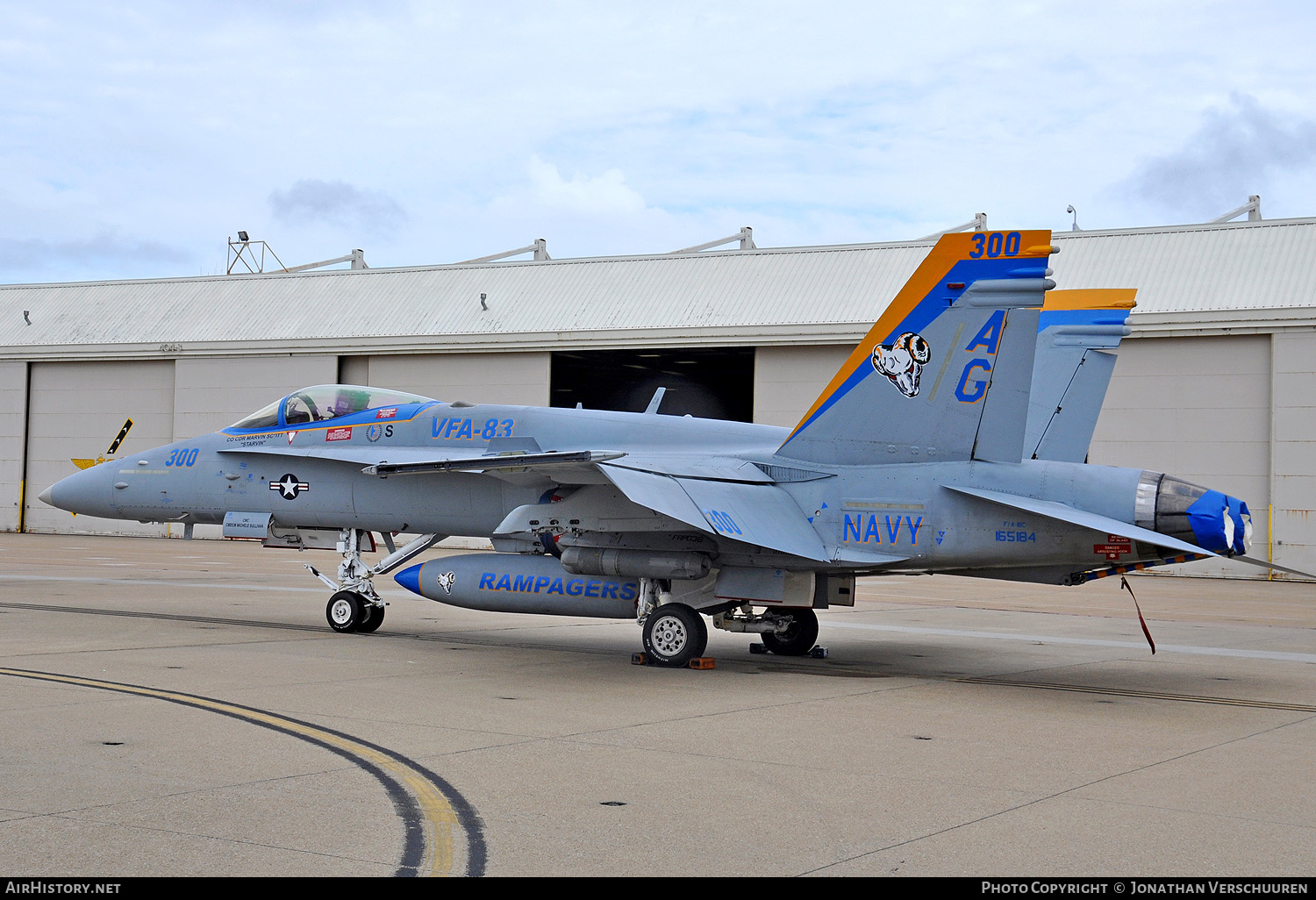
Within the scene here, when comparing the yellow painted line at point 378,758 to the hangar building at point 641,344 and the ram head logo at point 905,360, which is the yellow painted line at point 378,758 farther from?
the hangar building at point 641,344

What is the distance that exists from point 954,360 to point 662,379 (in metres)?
33.6

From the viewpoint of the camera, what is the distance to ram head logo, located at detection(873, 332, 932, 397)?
37.5ft

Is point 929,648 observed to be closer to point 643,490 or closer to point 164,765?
point 643,490

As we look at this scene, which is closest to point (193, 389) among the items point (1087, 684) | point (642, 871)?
point (1087, 684)

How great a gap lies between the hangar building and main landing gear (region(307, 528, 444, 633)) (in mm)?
19382

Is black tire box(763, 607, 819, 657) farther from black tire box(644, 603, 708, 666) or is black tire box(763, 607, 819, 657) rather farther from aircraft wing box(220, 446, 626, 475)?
aircraft wing box(220, 446, 626, 475)

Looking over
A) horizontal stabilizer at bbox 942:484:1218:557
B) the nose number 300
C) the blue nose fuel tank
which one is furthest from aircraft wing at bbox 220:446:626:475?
horizontal stabilizer at bbox 942:484:1218:557

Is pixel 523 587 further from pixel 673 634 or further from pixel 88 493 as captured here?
pixel 88 493

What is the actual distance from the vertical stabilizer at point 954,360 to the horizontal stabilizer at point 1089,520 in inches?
22.7

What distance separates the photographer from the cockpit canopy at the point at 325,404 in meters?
14.6

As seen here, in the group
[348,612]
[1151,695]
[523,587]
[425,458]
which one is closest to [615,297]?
[348,612]

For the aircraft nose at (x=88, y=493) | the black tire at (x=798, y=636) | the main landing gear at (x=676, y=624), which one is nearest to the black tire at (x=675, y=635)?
the main landing gear at (x=676, y=624)

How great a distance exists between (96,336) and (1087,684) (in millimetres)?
40412

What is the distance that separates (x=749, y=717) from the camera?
9.20 metres
